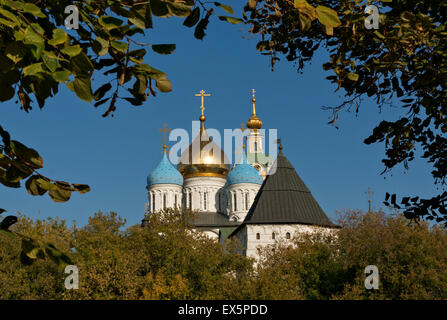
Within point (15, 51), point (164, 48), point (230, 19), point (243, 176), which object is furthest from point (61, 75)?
point (243, 176)

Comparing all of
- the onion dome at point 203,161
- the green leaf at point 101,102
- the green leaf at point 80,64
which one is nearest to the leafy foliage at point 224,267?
the green leaf at point 101,102

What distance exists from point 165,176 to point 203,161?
5.11m

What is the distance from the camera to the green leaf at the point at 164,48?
4406 mm

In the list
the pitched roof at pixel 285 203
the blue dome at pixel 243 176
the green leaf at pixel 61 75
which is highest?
the blue dome at pixel 243 176

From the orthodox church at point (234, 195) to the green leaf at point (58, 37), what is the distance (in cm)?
4545

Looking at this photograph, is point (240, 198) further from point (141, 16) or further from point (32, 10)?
point (32, 10)

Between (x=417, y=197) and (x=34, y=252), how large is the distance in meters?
5.41

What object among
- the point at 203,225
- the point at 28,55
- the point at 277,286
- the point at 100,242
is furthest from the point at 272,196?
the point at 28,55

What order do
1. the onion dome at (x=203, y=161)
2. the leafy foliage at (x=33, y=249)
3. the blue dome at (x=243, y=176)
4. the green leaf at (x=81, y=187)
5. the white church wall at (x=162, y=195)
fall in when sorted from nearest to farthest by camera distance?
1. the leafy foliage at (x=33, y=249)
2. the green leaf at (x=81, y=187)
3. the blue dome at (x=243, y=176)
4. the white church wall at (x=162, y=195)
5. the onion dome at (x=203, y=161)

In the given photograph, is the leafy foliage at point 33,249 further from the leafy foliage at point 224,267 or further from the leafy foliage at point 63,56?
the leafy foliage at point 224,267

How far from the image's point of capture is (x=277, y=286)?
88.5 ft

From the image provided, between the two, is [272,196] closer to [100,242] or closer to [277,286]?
[100,242]

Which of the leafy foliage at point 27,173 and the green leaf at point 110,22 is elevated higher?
the green leaf at point 110,22

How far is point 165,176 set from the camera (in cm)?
6512
